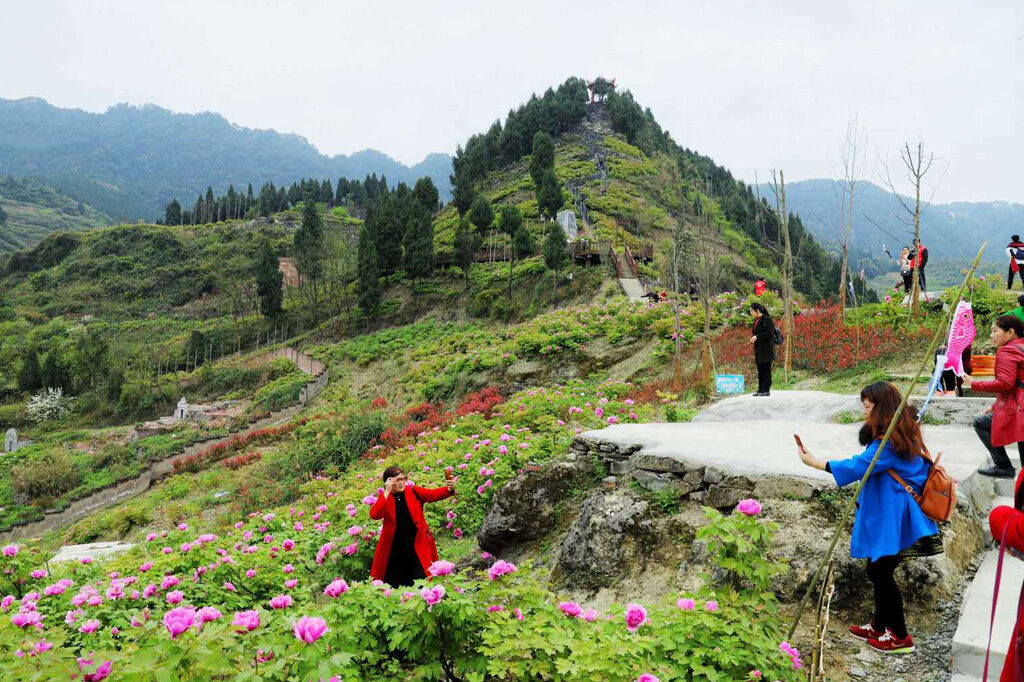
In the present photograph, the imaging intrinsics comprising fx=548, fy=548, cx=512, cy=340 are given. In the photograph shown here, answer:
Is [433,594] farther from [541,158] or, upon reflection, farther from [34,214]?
[34,214]

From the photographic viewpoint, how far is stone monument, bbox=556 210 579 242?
38719 millimetres

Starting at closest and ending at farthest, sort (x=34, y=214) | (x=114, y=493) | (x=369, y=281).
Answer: (x=114, y=493), (x=369, y=281), (x=34, y=214)

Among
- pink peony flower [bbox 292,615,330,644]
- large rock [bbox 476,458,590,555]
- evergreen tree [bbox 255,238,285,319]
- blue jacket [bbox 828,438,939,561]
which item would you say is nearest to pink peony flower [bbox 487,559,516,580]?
pink peony flower [bbox 292,615,330,644]

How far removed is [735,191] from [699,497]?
209 feet

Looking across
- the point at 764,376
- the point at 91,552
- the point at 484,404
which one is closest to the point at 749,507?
the point at 764,376

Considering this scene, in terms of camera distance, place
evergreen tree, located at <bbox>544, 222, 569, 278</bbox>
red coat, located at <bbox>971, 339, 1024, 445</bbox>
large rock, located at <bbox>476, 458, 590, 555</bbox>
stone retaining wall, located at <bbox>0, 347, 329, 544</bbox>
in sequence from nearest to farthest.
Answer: red coat, located at <bbox>971, 339, 1024, 445</bbox> < large rock, located at <bbox>476, 458, 590, 555</bbox> < stone retaining wall, located at <bbox>0, 347, 329, 544</bbox> < evergreen tree, located at <bbox>544, 222, 569, 278</bbox>

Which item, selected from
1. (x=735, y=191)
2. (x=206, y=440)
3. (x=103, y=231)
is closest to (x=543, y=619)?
(x=206, y=440)

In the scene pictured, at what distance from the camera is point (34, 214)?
11981cm

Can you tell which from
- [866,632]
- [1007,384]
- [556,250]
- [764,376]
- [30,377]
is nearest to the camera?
[866,632]

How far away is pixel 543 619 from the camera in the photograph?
254 centimetres

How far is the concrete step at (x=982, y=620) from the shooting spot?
268 centimetres

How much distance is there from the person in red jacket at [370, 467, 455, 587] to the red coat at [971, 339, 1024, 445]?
4.19 m

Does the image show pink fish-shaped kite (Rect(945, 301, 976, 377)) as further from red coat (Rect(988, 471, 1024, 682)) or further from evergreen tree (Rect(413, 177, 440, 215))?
evergreen tree (Rect(413, 177, 440, 215))

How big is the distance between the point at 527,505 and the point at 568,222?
35.4 meters
